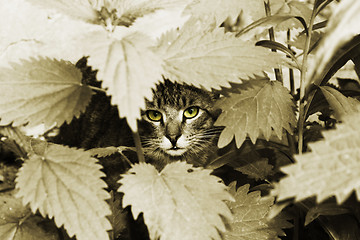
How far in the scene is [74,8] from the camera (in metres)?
0.67

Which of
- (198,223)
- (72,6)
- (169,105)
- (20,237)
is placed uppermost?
(72,6)

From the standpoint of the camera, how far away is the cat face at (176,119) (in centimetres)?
128

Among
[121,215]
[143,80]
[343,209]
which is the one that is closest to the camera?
[143,80]

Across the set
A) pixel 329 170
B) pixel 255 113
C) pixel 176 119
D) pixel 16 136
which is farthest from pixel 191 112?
pixel 329 170

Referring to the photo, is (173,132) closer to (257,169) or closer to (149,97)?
(257,169)

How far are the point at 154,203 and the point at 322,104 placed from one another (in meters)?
0.61

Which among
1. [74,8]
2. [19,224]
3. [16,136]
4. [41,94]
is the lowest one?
[19,224]

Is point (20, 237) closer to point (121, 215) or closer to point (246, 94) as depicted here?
point (121, 215)

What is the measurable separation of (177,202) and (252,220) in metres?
0.35

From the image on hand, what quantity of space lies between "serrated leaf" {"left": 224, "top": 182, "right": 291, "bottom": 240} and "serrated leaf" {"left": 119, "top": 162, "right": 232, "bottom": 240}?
0.23 meters

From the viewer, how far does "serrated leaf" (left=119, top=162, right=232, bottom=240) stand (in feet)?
1.91

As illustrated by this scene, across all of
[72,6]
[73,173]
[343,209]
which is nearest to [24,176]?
[73,173]

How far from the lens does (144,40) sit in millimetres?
592

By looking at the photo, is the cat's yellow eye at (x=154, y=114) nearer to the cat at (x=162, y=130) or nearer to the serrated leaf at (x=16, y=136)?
the cat at (x=162, y=130)
